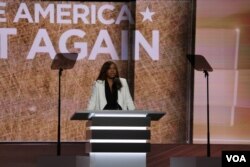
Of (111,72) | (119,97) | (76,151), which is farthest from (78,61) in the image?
(111,72)

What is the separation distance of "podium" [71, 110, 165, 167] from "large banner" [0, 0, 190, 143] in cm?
342

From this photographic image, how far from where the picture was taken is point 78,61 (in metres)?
10.4

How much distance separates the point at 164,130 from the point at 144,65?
1.00 meters

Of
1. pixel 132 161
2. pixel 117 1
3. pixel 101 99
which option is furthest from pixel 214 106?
pixel 132 161

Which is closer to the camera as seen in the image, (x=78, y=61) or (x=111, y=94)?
(x=111, y=94)

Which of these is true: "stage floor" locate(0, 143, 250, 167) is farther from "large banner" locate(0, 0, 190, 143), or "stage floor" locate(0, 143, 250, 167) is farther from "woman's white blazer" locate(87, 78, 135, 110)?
"woman's white blazer" locate(87, 78, 135, 110)

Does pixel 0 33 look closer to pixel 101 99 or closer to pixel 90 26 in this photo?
pixel 90 26

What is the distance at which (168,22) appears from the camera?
1034 centimetres

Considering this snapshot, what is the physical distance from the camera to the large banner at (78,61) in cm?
1029

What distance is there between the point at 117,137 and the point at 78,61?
3758mm

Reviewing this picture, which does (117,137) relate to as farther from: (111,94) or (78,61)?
(78,61)

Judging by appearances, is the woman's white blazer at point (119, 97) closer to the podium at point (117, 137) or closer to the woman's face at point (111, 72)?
the woman's face at point (111, 72)

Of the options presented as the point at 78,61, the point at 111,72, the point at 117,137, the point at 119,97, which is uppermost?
the point at 78,61

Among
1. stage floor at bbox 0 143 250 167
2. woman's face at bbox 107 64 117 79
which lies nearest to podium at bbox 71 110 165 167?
woman's face at bbox 107 64 117 79
